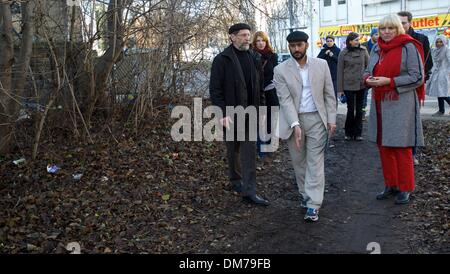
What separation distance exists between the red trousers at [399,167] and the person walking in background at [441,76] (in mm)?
6046

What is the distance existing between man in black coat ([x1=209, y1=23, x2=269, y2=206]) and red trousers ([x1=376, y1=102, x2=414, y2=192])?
141cm

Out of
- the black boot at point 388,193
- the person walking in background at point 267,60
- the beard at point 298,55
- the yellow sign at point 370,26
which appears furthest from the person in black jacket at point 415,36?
the yellow sign at point 370,26

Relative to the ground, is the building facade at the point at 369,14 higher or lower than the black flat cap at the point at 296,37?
higher

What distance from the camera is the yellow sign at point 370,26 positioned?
30227 millimetres

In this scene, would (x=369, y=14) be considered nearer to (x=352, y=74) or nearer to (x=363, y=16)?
(x=363, y=16)

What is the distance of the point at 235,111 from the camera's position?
549cm

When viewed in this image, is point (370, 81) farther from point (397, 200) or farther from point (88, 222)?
point (88, 222)

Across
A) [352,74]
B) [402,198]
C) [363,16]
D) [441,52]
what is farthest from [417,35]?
[363,16]

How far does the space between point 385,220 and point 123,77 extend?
5.46m

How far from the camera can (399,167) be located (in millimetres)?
5156

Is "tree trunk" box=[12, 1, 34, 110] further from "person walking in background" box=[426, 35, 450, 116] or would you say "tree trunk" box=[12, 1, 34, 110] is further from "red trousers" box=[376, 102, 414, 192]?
"person walking in background" box=[426, 35, 450, 116]

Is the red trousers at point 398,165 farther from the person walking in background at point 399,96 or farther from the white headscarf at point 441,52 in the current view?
the white headscarf at point 441,52

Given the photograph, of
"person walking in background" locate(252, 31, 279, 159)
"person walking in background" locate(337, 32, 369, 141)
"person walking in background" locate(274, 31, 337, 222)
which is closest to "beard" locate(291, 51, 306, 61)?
"person walking in background" locate(274, 31, 337, 222)

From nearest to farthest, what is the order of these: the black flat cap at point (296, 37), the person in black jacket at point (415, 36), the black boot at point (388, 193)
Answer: the black flat cap at point (296, 37) < the black boot at point (388, 193) < the person in black jacket at point (415, 36)
